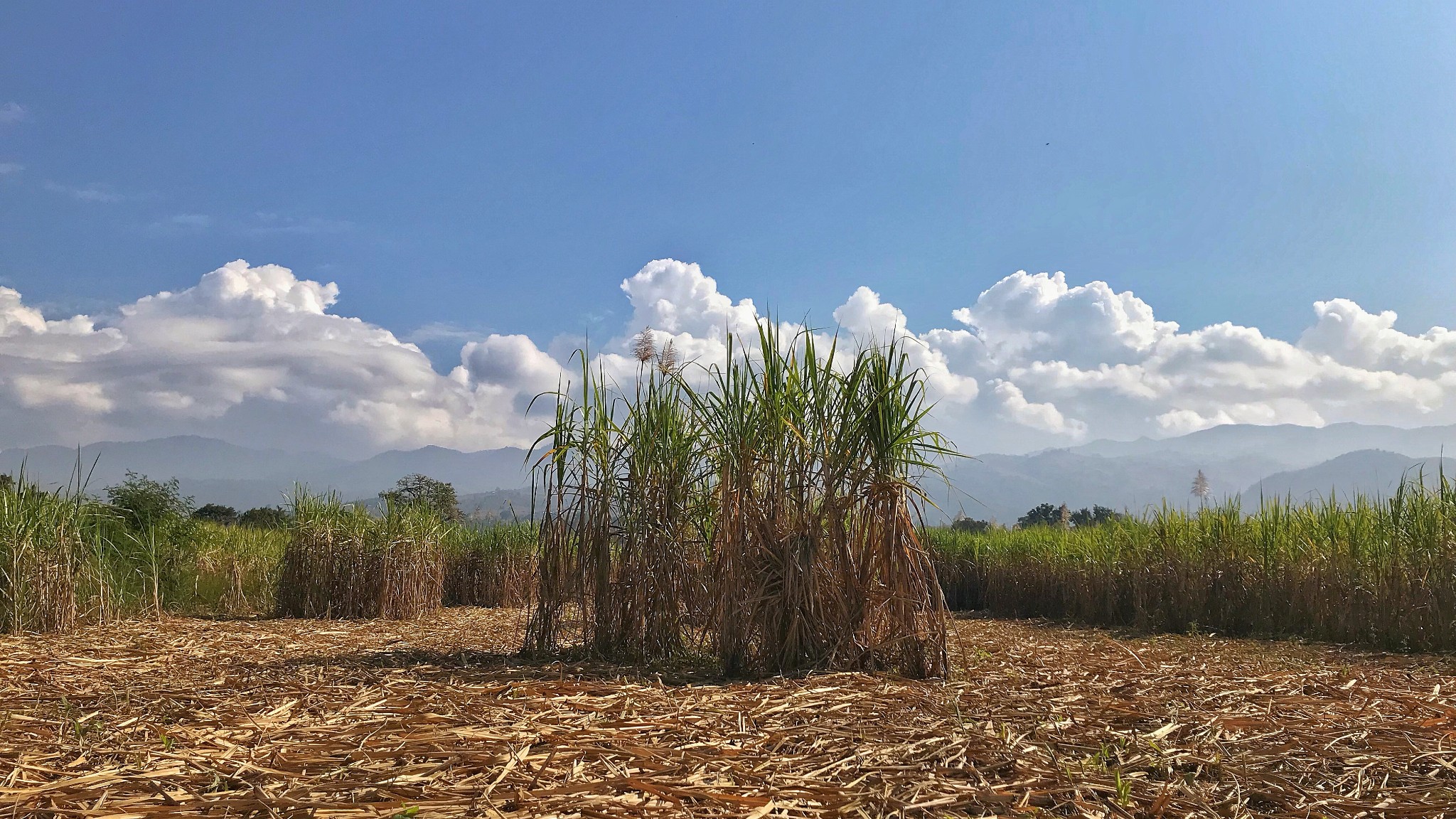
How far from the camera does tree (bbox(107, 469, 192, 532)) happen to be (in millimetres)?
13312

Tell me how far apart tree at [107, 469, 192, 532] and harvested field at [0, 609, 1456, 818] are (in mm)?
8051

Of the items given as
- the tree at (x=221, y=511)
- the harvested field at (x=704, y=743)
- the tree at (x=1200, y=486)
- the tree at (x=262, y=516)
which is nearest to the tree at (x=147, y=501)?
the harvested field at (x=704, y=743)

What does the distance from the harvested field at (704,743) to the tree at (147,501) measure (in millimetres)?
8051

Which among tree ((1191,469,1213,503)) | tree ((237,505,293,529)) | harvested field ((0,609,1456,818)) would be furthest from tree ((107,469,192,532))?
tree ((1191,469,1213,503))

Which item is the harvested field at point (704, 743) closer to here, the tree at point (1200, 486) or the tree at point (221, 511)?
the tree at point (1200, 486)

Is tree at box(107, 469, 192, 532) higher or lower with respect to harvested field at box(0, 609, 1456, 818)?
higher

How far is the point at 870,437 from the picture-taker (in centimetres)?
575

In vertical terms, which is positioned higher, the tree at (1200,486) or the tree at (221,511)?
the tree at (1200,486)

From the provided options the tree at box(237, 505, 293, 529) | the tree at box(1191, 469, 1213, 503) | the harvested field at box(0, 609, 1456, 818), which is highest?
the tree at box(1191, 469, 1213, 503)

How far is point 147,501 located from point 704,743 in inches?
553

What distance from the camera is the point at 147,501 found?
45.5ft

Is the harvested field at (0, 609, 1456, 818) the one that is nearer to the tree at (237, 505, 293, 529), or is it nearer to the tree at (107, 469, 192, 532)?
the tree at (107, 469, 192, 532)

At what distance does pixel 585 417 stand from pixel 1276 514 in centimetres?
1021

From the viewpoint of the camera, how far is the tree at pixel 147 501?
524 inches
